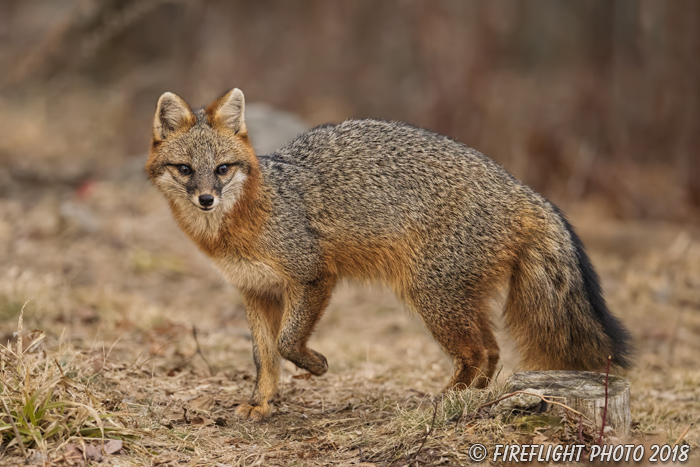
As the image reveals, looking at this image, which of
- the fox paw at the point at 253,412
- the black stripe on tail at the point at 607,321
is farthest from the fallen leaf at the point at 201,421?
the black stripe on tail at the point at 607,321

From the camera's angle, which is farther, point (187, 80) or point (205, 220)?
point (187, 80)

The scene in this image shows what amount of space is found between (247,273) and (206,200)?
692mm

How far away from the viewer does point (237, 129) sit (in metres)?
5.55

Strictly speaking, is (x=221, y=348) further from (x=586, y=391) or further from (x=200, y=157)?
(x=586, y=391)

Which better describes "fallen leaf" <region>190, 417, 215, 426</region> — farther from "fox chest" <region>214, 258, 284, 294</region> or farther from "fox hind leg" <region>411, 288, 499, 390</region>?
"fox hind leg" <region>411, 288, 499, 390</region>

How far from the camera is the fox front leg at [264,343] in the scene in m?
5.60

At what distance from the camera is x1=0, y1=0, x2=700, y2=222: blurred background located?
13.2 metres

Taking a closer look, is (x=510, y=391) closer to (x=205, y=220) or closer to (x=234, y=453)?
(x=234, y=453)

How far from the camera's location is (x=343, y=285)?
6.33m

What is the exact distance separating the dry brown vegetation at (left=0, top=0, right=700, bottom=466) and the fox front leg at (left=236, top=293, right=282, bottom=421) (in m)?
0.23

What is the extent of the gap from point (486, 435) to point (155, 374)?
117 inches

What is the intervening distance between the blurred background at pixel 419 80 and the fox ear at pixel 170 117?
3.86m

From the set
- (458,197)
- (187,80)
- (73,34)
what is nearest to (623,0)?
(187,80)

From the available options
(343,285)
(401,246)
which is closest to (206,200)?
(401,246)
